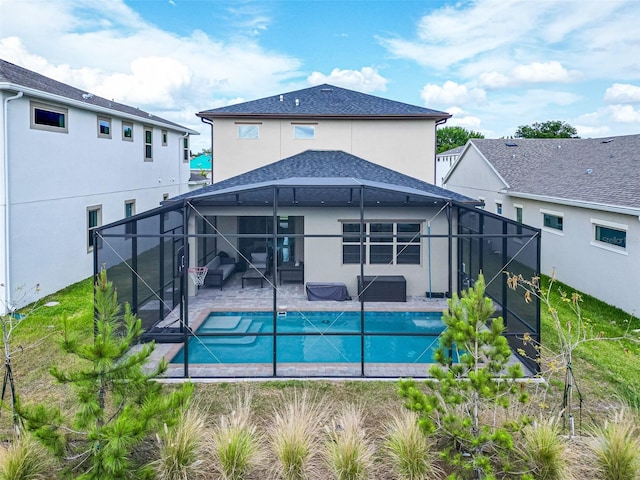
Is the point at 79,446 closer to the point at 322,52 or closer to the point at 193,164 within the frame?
the point at 322,52

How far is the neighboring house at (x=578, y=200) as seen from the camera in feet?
39.8

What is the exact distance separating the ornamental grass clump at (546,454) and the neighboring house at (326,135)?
1349 centimetres

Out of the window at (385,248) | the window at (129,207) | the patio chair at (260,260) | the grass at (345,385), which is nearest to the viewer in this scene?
the grass at (345,385)

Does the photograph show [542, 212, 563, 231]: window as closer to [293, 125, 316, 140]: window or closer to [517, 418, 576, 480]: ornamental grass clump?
[293, 125, 316, 140]: window

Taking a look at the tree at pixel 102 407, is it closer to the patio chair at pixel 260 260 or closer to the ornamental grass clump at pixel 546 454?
the ornamental grass clump at pixel 546 454

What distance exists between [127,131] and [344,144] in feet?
30.4

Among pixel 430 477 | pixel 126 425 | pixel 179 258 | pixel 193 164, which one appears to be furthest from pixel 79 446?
pixel 193 164

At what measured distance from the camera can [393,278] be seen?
14062 millimetres

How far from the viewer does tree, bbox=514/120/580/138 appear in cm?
5497

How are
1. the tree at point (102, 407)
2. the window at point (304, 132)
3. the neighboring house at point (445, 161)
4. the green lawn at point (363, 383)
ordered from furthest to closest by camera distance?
the neighboring house at point (445, 161) < the window at point (304, 132) < the green lawn at point (363, 383) < the tree at point (102, 407)

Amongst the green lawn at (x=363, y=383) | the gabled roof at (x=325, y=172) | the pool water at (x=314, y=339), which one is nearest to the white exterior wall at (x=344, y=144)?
the gabled roof at (x=325, y=172)

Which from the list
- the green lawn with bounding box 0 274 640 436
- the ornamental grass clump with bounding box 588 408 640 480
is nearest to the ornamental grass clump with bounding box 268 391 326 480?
the green lawn with bounding box 0 274 640 436

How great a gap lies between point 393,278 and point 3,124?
37.3 ft

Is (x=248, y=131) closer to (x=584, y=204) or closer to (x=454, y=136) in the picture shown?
(x=584, y=204)
